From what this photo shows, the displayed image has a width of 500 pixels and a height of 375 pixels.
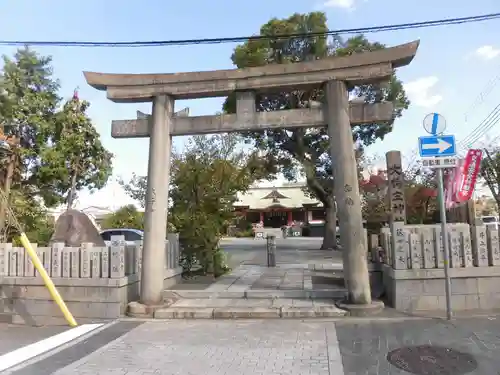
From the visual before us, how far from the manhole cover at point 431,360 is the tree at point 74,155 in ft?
53.8

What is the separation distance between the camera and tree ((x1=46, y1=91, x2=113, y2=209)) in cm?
1755

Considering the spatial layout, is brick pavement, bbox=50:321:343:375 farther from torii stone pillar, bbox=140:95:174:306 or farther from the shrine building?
the shrine building

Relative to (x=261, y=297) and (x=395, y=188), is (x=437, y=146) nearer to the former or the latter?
(x=395, y=188)

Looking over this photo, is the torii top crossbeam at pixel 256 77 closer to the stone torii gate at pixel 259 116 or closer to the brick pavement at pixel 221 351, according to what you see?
the stone torii gate at pixel 259 116

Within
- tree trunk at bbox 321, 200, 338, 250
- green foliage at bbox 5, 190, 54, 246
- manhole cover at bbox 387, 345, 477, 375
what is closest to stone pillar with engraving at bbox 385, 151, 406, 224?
manhole cover at bbox 387, 345, 477, 375

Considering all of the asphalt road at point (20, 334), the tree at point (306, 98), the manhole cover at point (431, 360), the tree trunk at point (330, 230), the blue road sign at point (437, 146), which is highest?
A: the tree at point (306, 98)

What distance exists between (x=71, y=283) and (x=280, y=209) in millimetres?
33436

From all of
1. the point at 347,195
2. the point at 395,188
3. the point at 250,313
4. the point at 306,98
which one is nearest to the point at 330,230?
the point at 306,98

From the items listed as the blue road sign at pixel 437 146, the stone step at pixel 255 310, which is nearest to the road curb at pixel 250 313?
the stone step at pixel 255 310

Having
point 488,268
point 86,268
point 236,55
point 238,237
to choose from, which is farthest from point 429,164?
point 238,237

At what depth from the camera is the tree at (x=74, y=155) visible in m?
17.5

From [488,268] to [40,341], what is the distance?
7.52 meters

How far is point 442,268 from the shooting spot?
7.08 meters

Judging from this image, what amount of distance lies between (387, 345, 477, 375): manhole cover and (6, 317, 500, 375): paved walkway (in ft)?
0.04
